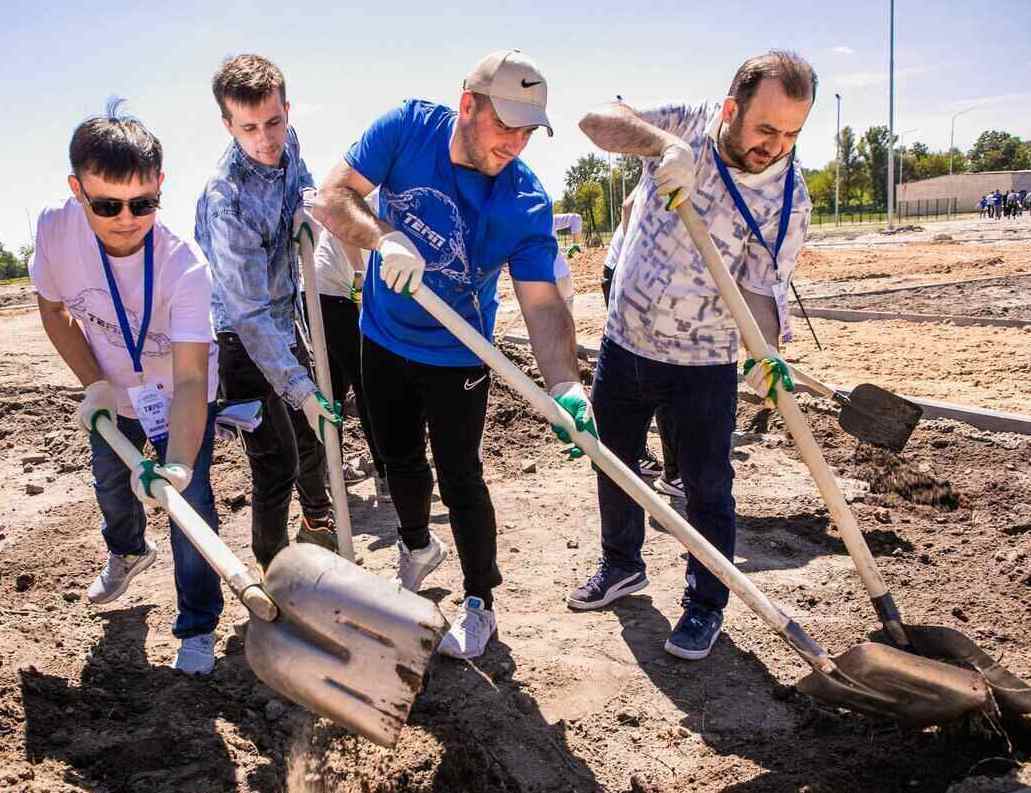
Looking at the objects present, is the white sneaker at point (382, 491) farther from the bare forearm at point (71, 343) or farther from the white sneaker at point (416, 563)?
the bare forearm at point (71, 343)

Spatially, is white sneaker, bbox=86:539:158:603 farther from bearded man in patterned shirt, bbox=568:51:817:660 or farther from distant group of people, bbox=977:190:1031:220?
distant group of people, bbox=977:190:1031:220

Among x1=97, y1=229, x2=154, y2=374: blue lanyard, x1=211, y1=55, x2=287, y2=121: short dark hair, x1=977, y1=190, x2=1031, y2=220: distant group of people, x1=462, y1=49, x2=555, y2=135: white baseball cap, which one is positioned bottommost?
x1=97, y1=229, x2=154, y2=374: blue lanyard

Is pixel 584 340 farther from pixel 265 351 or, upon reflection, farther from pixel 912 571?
pixel 265 351

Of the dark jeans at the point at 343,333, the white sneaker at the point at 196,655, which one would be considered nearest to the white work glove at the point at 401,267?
the white sneaker at the point at 196,655

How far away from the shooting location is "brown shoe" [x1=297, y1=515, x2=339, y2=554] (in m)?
4.09

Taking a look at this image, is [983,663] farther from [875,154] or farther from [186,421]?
[875,154]

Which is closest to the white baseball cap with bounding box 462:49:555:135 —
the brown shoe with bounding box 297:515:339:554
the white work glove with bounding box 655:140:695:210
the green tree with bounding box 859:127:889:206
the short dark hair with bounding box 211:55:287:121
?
the white work glove with bounding box 655:140:695:210

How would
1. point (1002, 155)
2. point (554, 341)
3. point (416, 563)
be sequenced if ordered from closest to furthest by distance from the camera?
point (554, 341), point (416, 563), point (1002, 155)

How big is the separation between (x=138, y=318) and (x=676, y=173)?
5.86 feet

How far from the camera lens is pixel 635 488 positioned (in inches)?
106

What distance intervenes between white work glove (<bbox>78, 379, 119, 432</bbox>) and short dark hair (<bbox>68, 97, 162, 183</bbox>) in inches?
28.1

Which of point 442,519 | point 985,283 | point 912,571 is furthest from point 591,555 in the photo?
point 985,283

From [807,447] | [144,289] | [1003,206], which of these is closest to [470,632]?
[807,447]

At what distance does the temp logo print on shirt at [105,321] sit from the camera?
2.98 metres
